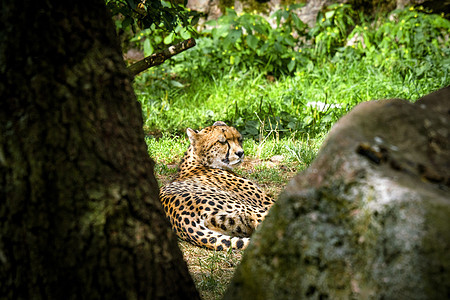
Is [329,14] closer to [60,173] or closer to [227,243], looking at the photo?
[227,243]

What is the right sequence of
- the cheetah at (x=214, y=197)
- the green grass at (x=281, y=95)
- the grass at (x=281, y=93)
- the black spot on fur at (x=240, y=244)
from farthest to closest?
the green grass at (x=281, y=95)
the grass at (x=281, y=93)
the cheetah at (x=214, y=197)
the black spot on fur at (x=240, y=244)

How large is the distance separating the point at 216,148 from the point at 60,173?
11.5ft

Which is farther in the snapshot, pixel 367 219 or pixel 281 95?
pixel 281 95

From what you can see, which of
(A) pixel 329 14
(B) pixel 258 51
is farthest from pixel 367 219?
(A) pixel 329 14

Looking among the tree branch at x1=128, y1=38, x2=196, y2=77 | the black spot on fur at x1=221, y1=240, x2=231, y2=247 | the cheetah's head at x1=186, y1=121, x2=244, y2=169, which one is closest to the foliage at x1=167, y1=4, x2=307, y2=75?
the cheetah's head at x1=186, y1=121, x2=244, y2=169

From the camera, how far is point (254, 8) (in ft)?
32.3

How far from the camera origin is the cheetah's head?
509 cm

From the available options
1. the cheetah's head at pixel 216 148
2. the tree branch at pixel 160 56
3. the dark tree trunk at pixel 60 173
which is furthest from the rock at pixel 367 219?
the cheetah's head at pixel 216 148

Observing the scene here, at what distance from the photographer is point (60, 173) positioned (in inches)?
63.5

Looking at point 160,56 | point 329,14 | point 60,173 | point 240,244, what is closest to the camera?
point 60,173

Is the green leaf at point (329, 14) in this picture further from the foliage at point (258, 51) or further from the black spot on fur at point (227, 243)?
the black spot on fur at point (227, 243)

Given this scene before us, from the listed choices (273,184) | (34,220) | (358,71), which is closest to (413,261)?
(34,220)

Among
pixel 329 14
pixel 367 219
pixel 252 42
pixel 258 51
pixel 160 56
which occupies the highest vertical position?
pixel 160 56

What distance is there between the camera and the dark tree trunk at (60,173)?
5.24 feet
